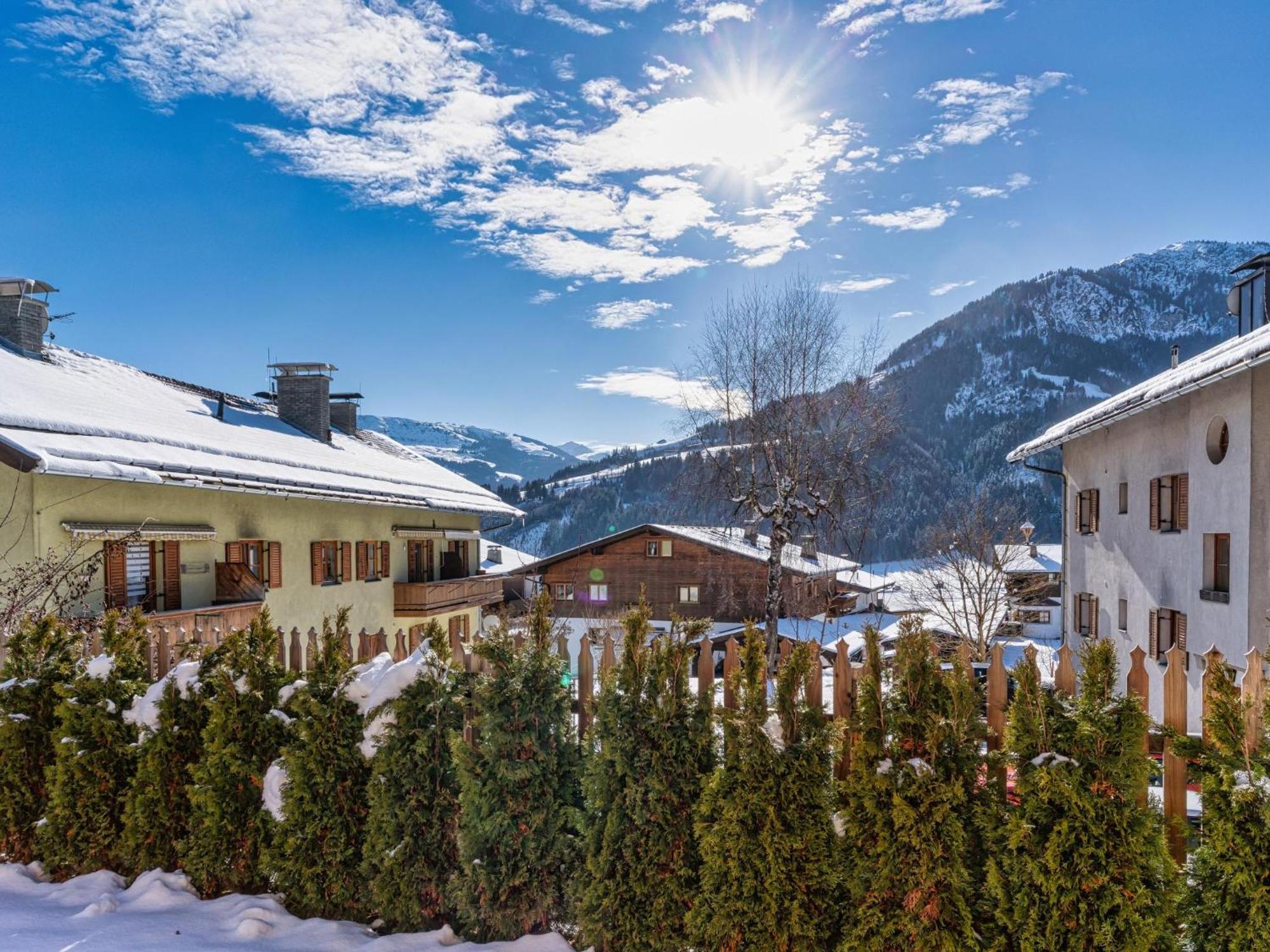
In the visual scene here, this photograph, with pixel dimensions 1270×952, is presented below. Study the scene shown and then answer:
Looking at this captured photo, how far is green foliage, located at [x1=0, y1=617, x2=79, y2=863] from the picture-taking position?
16.1 ft

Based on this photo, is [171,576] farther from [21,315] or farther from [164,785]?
[164,785]

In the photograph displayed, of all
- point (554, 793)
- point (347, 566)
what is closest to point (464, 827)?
point (554, 793)

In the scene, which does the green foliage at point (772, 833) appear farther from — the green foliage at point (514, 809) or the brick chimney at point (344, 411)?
the brick chimney at point (344, 411)

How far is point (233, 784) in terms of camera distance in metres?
4.43

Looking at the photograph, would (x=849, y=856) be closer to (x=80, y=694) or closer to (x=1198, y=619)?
(x=80, y=694)

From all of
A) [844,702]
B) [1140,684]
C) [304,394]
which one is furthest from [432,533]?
[1140,684]

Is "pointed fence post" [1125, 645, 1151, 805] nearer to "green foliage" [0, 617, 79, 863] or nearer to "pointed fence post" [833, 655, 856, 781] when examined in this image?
"pointed fence post" [833, 655, 856, 781]

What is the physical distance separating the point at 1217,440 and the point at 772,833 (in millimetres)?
14200

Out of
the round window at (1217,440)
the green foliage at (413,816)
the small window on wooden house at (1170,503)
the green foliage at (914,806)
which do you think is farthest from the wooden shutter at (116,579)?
the small window on wooden house at (1170,503)

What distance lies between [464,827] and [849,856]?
2.02 m

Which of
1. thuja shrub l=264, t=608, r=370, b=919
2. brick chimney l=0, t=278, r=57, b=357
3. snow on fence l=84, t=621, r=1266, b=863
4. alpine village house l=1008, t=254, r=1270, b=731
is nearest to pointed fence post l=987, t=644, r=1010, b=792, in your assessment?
snow on fence l=84, t=621, r=1266, b=863

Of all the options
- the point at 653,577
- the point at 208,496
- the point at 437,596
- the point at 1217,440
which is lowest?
the point at 653,577

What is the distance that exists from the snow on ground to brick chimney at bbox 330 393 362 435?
21.0 meters

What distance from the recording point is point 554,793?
401cm
